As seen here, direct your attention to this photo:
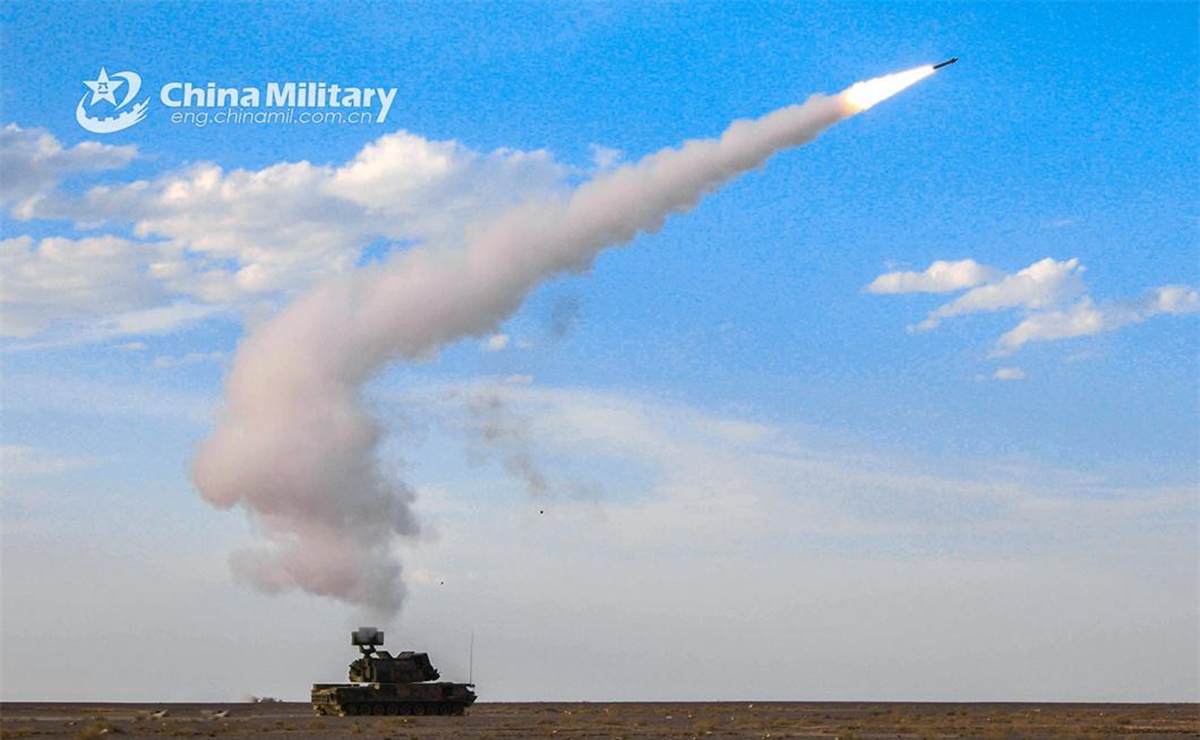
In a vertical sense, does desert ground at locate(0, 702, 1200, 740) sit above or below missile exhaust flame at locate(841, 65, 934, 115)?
below

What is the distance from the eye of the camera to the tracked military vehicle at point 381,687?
6819 centimetres

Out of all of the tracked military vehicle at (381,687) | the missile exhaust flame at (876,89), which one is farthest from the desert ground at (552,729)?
the missile exhaust flame at (876,89)

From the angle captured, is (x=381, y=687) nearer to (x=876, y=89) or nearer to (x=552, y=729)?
(x=552, y=729)

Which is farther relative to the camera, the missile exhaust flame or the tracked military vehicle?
the tracked military vehicle

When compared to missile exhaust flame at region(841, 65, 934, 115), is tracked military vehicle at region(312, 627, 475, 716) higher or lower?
lower

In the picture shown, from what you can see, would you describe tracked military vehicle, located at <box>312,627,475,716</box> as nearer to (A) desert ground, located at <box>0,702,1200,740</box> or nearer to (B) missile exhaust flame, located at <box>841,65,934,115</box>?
(A) desert ground, located at <box>0,702,1200,740</box>

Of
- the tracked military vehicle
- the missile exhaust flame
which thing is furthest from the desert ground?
the missile exhaust flame

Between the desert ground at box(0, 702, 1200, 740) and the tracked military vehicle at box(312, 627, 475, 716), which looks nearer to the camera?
the desert ground at box(0, 702, 1200, 740)

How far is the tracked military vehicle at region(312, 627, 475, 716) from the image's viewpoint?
68188 millimetres

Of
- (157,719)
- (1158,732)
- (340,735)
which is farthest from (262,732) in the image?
(1158,732)

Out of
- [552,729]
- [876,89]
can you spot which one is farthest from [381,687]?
[876,89]

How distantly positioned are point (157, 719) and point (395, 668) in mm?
11329

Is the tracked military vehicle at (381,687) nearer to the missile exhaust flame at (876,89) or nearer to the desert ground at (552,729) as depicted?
the desert ground at (552,729)

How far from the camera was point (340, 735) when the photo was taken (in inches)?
2103
